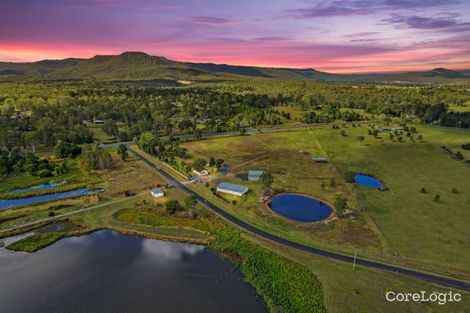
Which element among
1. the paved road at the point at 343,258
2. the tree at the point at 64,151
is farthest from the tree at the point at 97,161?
the paved road at the point at 343,258

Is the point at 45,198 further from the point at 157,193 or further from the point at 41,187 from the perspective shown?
the point at 157,193

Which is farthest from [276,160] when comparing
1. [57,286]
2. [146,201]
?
[57,286]

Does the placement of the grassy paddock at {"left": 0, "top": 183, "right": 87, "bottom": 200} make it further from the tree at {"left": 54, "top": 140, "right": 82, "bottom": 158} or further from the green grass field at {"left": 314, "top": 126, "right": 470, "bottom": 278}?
the green grass field at {"left": 314, "top": 126, "right": 470, "bottom": 278}

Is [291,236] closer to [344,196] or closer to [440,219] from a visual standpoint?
[344,196]

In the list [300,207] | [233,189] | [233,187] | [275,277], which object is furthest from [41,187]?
[275,277]

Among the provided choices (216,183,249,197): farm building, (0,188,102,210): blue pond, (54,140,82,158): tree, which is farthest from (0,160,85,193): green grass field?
(216,183,249,197): farm building
